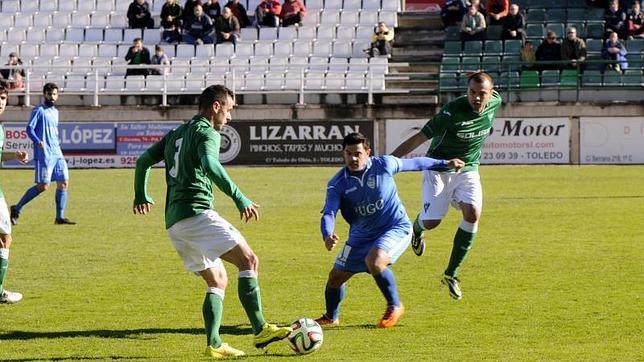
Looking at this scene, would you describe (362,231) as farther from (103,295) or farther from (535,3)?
(535,3)

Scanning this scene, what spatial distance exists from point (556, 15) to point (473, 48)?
3121 millimetres

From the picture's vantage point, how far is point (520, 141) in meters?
31.2

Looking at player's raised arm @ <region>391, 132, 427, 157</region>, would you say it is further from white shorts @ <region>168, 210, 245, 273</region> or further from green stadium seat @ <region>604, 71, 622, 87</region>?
green stadium seat @ <region>604, 71, 622, 87</region>

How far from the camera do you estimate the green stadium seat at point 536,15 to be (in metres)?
36.0

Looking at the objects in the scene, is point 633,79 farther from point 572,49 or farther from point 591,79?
point 572,49

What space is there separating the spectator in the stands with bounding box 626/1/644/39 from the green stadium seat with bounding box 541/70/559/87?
332 centimetres

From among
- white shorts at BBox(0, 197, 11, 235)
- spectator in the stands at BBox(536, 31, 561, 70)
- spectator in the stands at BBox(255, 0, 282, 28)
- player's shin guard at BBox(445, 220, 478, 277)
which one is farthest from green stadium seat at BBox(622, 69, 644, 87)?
white shorts at BBox(0, 197, 11, 235)

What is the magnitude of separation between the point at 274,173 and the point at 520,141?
6.48 metres

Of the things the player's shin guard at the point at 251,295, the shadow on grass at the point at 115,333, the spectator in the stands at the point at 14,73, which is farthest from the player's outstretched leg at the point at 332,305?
the spectator in the stands at the point at 14,73

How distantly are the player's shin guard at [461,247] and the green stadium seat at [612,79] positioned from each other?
69.6ft

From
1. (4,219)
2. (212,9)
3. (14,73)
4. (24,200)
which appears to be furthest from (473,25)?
(4,219)

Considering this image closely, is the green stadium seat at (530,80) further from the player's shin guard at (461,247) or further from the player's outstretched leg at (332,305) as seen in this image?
the player's outstretched leg at (332,305)

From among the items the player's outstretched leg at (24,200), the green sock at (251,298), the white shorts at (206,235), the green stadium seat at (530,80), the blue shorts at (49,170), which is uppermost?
the white shorts at (206,235)

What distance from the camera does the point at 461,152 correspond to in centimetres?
1167
